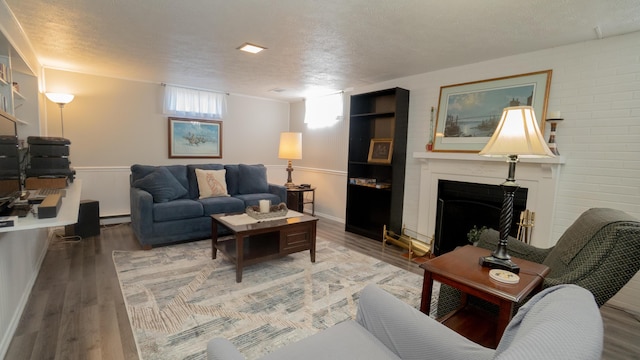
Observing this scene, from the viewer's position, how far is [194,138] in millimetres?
5105

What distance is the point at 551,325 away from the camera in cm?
66

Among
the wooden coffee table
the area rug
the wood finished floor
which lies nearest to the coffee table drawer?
the wooden coffee table

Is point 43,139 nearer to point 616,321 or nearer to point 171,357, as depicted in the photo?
point 171,357

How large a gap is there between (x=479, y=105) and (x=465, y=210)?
1.20 m

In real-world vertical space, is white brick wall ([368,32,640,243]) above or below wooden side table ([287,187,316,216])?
above

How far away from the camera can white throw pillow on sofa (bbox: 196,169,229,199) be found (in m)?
4.18

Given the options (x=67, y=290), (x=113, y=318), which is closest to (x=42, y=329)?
(x=113, y=318)

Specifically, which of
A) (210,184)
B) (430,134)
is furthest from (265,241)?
(430,134)

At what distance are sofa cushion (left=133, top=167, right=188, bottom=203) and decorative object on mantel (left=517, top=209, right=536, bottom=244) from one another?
3906 millimetres

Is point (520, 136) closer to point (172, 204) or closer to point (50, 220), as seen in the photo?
point (50, 220)

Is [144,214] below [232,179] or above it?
below

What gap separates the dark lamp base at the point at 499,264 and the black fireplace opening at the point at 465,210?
1653 mm

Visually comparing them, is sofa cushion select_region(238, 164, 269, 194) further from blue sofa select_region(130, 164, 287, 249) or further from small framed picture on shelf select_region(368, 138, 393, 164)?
small framed picture on shelf select_region(368, 138, 393, 164)

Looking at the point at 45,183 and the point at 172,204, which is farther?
the point at 172,204
